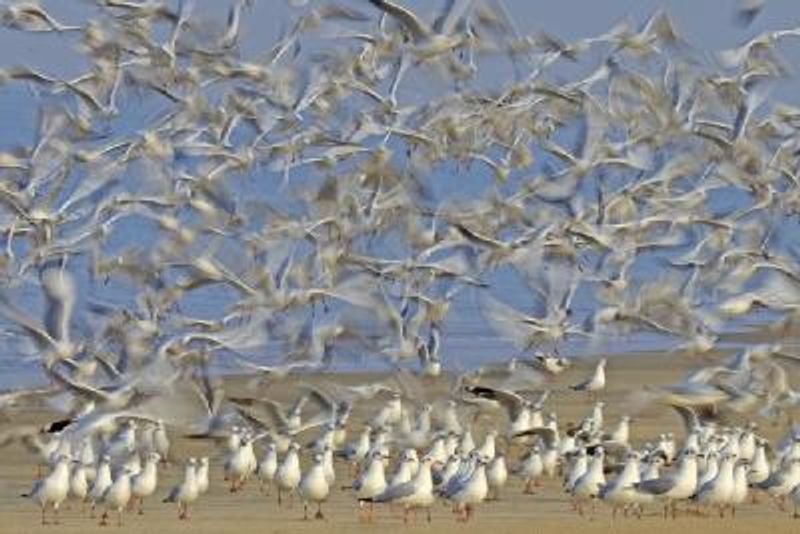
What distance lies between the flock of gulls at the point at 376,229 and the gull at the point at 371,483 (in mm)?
2049

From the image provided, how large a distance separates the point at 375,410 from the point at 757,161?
5.46m

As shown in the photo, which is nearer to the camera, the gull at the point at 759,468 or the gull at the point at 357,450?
the gull at the point at 759,468

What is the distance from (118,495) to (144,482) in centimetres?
53

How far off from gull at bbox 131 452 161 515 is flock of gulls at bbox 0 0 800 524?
1803 mm

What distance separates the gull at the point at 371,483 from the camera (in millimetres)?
23094

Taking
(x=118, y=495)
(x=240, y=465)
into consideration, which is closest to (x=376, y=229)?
(x=240, y=465)

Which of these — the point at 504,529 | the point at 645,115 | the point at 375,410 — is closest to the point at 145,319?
the point at 375,410

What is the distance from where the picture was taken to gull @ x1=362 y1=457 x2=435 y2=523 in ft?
74.2

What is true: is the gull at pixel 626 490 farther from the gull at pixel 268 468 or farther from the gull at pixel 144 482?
the gull at pixel 144 482

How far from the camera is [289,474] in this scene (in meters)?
24.1

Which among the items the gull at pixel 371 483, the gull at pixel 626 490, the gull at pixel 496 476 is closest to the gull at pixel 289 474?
the gull at pixel 371 483

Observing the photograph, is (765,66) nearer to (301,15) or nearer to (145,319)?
(301,15)

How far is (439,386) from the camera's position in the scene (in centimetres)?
3256

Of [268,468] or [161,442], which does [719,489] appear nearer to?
[268,468]
